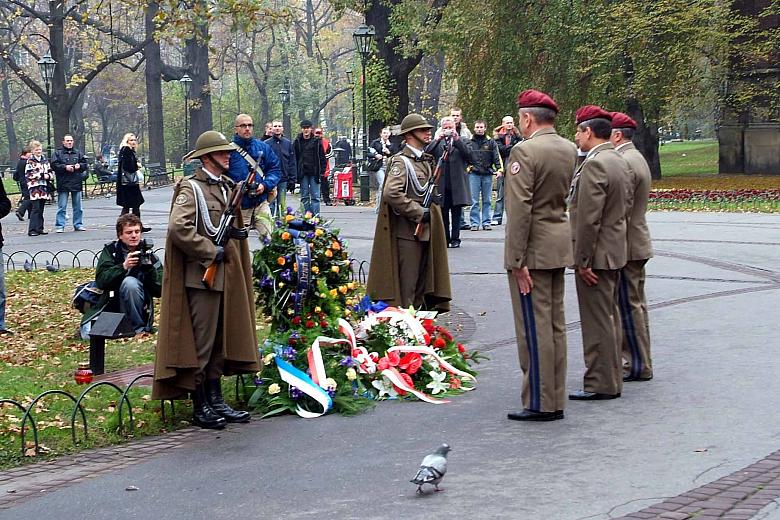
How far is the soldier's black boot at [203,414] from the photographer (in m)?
8.06

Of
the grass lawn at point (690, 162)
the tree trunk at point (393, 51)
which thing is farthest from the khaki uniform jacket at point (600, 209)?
the grass lawn at point (690, 162)

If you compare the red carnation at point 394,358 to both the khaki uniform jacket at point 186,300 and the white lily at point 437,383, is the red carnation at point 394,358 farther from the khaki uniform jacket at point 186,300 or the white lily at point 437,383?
the khaki uniform jacket at point 186,300

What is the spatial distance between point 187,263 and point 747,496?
13.0 feet

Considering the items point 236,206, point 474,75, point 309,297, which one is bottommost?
point 309,297

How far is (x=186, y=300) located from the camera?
8008 mm

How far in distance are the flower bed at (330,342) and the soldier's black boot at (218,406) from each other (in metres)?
0.26

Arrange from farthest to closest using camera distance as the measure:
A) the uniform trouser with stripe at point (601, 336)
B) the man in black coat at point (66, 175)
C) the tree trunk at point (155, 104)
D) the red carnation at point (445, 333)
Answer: the tree trunk at point (155, 104)
the man in black coat at point (66, 175)
the red carnation at point (445, 333)
the uniform trouser with stripe at point (601, 336)

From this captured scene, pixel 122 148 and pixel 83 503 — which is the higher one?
pixel 122 148

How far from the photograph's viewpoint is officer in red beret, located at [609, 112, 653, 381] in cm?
912

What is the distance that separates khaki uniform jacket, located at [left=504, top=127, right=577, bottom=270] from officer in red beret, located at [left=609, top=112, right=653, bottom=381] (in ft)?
4.26

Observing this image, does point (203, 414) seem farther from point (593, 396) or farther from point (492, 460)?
point (593, 396)

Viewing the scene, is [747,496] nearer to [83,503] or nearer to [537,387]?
[537,387]

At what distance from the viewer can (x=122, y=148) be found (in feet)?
72.9

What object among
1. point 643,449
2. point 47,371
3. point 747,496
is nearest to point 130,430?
point 47,371
